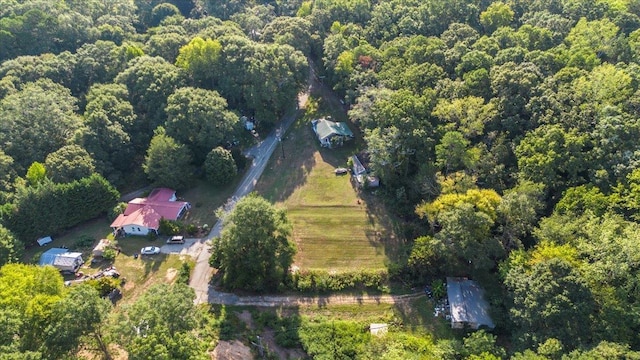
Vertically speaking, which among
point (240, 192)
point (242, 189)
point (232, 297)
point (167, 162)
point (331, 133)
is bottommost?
point (232, 297)

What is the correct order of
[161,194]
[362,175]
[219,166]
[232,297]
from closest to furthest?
[232,297] → [161,194] → [219,166] → [362,175]

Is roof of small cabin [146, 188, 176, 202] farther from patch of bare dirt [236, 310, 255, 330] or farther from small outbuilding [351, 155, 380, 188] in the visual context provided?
small outbuilding [351, 155, 380, 188]

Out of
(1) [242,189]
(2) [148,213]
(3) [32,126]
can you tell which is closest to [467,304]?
(1) [242,189]

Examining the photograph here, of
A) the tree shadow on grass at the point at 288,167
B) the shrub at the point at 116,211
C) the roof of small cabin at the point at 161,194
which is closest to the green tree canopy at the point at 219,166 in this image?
the tree shadow on grass at the point at 288,167

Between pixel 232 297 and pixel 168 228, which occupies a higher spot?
pixel 168 228

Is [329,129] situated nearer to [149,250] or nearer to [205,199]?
[205,199]

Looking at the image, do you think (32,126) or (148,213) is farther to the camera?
(32,126)
